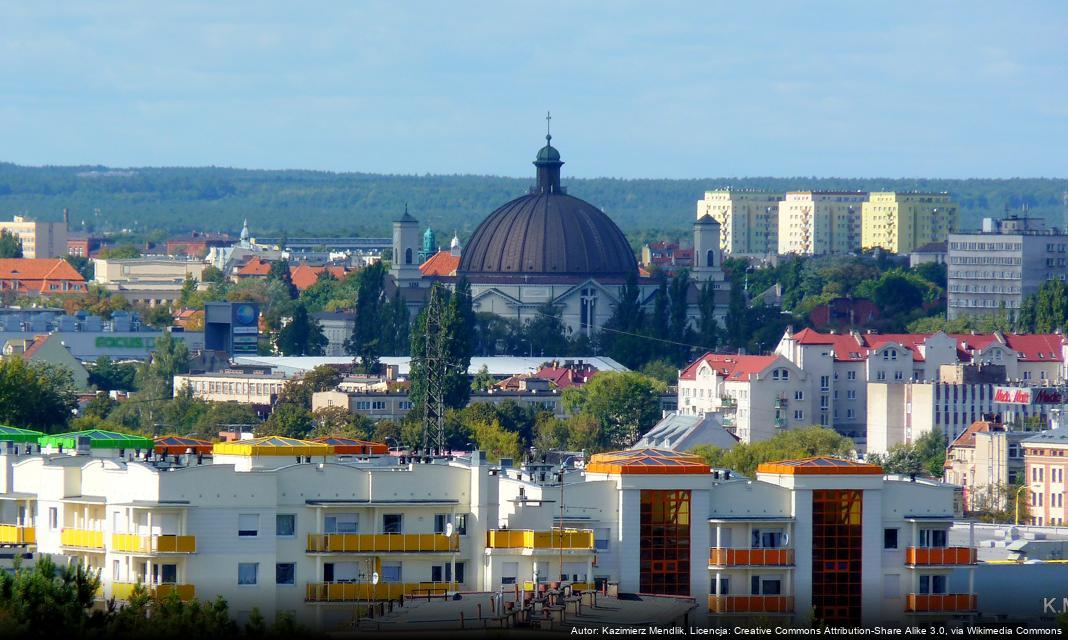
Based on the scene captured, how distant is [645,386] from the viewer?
112500mm

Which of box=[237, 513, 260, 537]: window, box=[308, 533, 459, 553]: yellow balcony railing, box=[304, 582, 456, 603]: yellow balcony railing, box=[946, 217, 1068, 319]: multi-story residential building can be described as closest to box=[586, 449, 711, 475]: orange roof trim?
box=[308, 533, 459, 553]: yellow balcony railing

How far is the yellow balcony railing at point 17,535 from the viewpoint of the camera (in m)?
46.3

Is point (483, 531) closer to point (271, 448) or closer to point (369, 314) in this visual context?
point (271, 448)

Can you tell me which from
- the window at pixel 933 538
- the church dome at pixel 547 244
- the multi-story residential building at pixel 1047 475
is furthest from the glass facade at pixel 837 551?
the church dome at pixel 547 244

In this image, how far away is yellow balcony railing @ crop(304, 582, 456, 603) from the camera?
43.5 m

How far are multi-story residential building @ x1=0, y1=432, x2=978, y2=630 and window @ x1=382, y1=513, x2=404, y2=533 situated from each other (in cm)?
1

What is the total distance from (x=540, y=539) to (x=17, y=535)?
288 inches

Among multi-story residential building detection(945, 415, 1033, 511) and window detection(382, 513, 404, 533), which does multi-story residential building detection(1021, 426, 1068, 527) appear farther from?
window detection(382, 513, 404, 533)

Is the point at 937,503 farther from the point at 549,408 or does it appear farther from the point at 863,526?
the point at 549,408

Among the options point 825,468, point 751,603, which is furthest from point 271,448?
point 825,468

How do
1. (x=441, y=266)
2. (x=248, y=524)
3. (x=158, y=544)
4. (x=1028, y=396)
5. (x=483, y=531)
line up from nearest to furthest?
(x=158, y=544), (x=248, y=524), (x=483, y=531), (x=1028, y=396), (x=441, y=266)

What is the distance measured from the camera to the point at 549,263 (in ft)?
564

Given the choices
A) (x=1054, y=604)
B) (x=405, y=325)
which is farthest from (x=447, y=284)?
(x=1054, y=604)

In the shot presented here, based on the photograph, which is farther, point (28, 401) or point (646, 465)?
point (28, 401)
